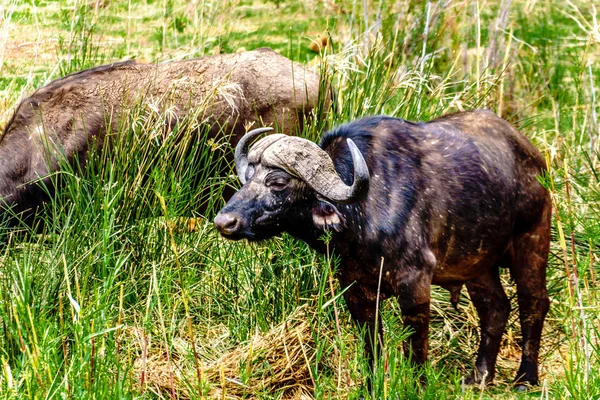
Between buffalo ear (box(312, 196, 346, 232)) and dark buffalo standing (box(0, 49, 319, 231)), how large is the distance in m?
2.43

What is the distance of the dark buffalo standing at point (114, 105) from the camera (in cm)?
780

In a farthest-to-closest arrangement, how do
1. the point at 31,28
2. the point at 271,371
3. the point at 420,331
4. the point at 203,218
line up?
the point at 31,28
the point at 203,218
the point at 271,371
the point at 420,331

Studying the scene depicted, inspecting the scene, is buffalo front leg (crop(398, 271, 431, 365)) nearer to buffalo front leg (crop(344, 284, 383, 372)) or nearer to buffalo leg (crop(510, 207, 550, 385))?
buffalo front leg (crop(344, 284, 383, 372))

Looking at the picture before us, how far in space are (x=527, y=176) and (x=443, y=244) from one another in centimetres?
74

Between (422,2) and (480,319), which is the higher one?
(422,2)

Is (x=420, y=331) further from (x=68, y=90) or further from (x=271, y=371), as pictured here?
(x=68, y=90)

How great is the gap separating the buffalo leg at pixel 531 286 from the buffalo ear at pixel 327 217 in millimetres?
1215

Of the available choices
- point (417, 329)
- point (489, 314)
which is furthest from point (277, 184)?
point (489, 314)

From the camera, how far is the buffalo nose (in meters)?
5.12

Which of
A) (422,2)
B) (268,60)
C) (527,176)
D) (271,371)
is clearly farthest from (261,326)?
(422,2)

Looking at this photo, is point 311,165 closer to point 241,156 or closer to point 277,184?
point 277,184

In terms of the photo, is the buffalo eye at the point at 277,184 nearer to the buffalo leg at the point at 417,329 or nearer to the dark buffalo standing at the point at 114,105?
the buffalo leg at the point at 417,329

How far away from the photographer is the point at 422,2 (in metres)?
9.85

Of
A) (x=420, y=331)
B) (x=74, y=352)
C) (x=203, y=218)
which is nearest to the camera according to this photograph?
(x=74, y=352)
